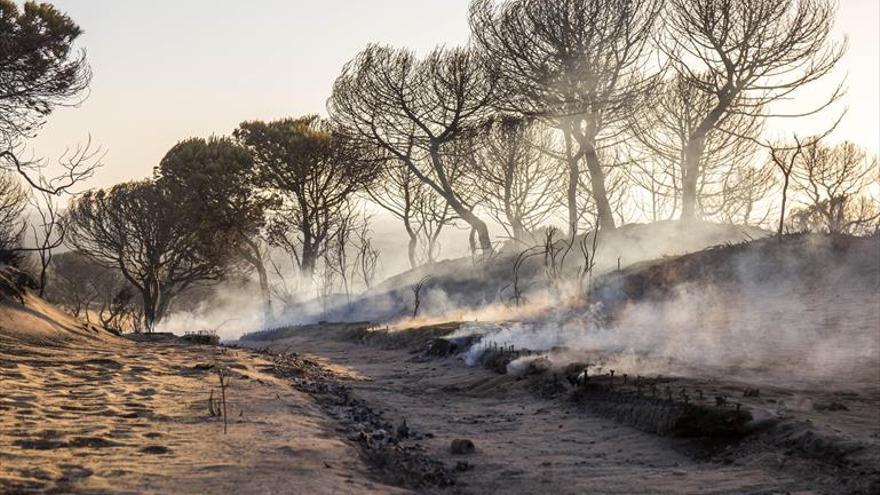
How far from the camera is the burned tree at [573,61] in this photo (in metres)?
27.1

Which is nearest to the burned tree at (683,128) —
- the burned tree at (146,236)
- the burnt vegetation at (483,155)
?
the burnt vegetation at (483,155)

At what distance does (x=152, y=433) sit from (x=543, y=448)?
3.38 m

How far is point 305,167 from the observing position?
3644cm

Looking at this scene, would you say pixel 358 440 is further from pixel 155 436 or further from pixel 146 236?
pixel 146 236

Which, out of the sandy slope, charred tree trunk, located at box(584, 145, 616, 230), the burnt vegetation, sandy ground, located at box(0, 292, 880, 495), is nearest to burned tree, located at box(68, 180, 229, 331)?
the burnt vegetation

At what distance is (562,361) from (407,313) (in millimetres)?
17431

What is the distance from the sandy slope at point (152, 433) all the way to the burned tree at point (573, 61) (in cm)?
1945

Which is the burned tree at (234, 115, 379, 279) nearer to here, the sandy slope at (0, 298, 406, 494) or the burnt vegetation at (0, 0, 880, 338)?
the burnt vegetation at (0, 0, 880, 338)

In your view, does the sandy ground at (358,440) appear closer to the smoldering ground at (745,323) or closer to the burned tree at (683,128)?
the smoldering ground at (745,323)

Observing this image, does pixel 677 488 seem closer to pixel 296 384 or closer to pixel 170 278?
pixel 296 384

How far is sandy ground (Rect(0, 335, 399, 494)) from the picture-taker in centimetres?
469

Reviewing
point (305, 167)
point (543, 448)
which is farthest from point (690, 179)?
point (543, 448)

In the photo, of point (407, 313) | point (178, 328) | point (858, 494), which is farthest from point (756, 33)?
point (178, 328)

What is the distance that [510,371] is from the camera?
11.4 m
